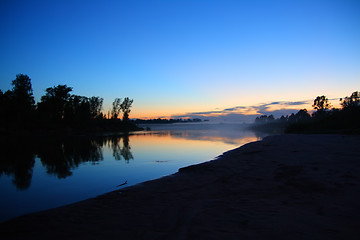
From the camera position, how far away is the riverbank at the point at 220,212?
109 inches

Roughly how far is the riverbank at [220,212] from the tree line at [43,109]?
1847 inches

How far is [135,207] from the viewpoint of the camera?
13.1 ft

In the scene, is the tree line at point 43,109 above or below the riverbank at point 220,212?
above

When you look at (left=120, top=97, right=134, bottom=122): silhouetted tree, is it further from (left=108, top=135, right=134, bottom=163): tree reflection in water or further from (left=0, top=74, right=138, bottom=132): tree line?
(left=108, top=135, right=134, bottom=163): tree reflection in water

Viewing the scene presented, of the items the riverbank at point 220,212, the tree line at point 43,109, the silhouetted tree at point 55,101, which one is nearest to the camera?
the riverbank at point 220,212

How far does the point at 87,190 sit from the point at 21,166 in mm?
6085

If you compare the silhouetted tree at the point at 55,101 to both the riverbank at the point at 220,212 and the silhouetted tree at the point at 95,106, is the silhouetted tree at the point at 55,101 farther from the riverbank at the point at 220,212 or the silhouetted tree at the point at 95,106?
the riverbank at the point at 220,212

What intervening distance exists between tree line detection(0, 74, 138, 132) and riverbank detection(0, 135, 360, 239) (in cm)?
4692

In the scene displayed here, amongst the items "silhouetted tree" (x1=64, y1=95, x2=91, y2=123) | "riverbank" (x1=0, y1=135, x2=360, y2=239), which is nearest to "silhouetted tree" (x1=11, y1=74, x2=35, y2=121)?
"silhouetted tree" (x1=64, y1=95, x2=91, y2=123)

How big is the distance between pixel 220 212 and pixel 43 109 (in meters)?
61.7

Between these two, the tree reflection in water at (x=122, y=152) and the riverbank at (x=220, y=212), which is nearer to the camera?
the riverbank at (x=220, y=212)

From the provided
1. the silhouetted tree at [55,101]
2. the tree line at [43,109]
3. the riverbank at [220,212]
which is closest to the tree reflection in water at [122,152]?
the riverbank at [220,212]

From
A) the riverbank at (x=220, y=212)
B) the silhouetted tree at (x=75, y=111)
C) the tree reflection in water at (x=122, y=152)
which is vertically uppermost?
the silhouetted tree at (x=75, y=111)

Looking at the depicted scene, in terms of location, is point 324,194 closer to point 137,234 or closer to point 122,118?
point 137,234
